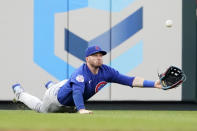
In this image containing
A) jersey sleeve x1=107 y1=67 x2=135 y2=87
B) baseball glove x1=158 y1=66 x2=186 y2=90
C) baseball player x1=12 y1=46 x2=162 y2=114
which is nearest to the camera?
baseball player x1=12 y1=46 x2=162 y2=114

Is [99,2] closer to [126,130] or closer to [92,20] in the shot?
[92,20]

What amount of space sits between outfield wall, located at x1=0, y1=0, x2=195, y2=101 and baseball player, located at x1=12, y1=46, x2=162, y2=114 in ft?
13.1

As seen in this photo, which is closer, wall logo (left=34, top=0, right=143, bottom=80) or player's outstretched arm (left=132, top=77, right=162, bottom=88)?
player's outstretched arm (left=132, top=77, right=162, bottom=88)

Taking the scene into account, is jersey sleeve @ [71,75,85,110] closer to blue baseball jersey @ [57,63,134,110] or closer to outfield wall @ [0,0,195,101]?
blue baseball jersey @ [57,63,134,110]

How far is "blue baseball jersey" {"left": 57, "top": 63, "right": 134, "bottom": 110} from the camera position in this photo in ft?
30.0

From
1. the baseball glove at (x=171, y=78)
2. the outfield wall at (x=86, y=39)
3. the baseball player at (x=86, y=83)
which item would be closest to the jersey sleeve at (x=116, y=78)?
the baseball player at (x=86, y=83)

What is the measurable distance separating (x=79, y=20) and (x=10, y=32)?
1463 millimetres

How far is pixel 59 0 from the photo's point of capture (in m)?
14.2

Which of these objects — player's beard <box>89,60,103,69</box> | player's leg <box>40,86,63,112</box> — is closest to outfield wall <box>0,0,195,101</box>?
player's leg <box>40,86,63,112</box>

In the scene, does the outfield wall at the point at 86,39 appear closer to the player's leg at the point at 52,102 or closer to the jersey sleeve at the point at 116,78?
the player's leg at the point at 52,102

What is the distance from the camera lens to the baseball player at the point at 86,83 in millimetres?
9219

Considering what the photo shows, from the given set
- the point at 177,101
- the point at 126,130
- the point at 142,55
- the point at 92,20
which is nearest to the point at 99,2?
the point at 92,20

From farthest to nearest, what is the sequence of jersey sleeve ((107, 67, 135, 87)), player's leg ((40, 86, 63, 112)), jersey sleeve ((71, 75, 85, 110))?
player's leg ((40, 86, 63, 112))
jersey sleeve ((107, 67, 135, 87))
jersey sleeve ((71, 75, 85, 110))

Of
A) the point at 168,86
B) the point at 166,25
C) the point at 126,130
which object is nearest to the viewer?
the point at 126,130
